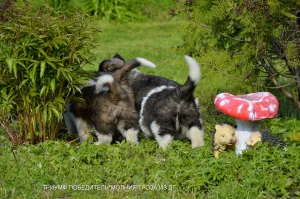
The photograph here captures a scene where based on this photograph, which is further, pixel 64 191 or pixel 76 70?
pixel 76 70

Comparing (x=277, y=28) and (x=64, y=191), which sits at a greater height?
(x=277, y=28)

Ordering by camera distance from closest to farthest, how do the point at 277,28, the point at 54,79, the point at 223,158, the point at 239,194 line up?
1. the point at 239,194
2. the point at 223,158
3. the point at 54,79
4. the point at 277,28

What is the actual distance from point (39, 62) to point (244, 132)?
89.8 inches

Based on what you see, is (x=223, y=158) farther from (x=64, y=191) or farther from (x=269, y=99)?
(x=64, y=191)

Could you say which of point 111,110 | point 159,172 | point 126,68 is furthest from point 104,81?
point 159,172

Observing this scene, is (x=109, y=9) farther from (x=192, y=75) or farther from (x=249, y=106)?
(x=249, y=106)

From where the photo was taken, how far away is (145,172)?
640cm

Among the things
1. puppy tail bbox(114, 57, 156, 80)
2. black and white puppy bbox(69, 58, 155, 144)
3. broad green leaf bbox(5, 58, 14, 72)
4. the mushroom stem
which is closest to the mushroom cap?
the mushroom stem

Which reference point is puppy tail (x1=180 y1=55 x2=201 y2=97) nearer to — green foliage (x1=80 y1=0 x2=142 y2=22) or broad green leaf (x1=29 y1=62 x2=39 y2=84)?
broad green leaf (x1=29 y1=62 x2=39 y2=84)

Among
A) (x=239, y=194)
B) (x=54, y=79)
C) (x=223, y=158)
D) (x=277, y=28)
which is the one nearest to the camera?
(x=239, y=194)

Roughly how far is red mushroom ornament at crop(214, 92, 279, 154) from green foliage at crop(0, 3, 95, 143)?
5.52 ft

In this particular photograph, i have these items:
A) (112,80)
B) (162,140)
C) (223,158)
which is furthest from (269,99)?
(112,80)

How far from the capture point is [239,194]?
573cm

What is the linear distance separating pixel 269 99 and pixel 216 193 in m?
1.37
